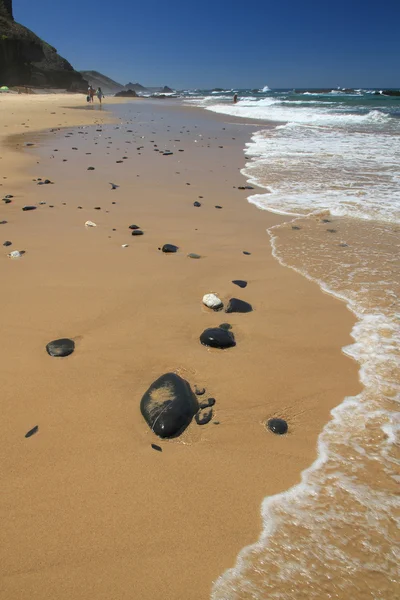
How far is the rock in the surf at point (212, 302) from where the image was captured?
10.7 ft

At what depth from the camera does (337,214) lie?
5.79 m

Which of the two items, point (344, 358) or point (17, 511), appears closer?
point (17, 511)

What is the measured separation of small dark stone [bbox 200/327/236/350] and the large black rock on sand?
1.70 ft

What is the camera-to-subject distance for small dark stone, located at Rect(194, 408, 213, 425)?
2162mm

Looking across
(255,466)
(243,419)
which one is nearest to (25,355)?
(243,419)

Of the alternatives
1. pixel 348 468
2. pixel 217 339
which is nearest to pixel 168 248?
pixel 217 339

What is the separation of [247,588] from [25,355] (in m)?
1.95

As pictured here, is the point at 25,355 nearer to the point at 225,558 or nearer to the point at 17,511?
the point at 17,511

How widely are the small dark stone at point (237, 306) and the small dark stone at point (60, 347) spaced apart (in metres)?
1.28

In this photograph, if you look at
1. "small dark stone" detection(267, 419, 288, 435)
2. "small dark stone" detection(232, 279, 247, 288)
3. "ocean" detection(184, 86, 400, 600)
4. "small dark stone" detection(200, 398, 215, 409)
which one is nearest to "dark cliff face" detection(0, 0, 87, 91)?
"ocean" detection(184, 86, 400, 600)

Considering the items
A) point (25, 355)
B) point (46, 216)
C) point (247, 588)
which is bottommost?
point (247, 588)

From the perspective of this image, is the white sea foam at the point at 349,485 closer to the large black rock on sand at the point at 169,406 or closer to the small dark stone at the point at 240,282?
the large black rock on sand at the point at 169,406

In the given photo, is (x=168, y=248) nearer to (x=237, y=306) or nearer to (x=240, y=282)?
(x=240, y=282)

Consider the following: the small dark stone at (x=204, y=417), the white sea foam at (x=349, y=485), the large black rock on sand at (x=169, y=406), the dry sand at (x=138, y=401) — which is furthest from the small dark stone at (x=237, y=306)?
the small dark stone at (x=204, y=417)
